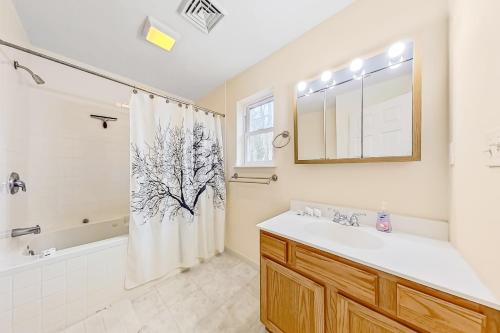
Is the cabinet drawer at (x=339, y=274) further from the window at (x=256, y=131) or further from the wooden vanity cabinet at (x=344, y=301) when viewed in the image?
the window at (x=256, y=131)

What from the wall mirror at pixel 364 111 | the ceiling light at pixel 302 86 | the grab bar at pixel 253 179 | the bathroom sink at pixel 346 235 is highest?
the ceiling light at pixel 302 86

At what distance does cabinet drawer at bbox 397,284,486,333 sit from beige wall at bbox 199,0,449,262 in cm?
58

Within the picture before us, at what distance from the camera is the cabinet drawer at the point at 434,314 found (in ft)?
1.76

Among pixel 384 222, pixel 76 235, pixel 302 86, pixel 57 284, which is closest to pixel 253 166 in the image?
pixel 302 86

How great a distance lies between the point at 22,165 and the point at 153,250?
143 centimetres

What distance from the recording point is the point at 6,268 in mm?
1035

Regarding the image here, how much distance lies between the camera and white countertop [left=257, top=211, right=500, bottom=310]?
1.89 ft

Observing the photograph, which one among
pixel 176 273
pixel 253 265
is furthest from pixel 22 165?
pixel 253 265

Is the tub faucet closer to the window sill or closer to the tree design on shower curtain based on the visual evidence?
the tree design on shower curtain

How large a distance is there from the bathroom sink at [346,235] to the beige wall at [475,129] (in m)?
0.35

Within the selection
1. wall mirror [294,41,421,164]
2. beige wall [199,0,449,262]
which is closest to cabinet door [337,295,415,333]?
beige wall [199,0,449,262]

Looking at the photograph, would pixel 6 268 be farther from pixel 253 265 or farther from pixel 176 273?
pixel 253 265

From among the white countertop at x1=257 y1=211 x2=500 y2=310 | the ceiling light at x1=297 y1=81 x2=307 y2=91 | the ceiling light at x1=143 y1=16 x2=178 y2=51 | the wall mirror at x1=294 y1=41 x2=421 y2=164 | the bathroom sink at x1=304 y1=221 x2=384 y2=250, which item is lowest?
the bathroom sink at x1=304 y1=221 x2=384 y2=250

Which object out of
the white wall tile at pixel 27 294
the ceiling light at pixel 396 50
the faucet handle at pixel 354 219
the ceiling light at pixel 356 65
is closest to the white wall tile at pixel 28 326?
the white wall tile at pixel 27 294
